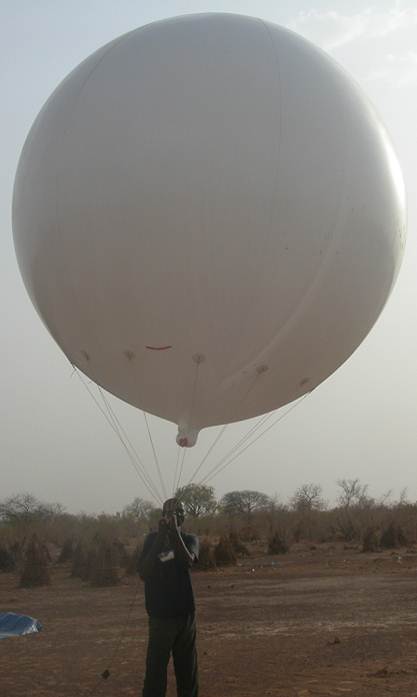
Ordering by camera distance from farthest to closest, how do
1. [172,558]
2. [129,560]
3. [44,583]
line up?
[129,560] < [44,583] < [172,558]

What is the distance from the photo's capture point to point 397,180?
8.80 metres

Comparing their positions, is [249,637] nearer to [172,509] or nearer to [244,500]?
[172,509]

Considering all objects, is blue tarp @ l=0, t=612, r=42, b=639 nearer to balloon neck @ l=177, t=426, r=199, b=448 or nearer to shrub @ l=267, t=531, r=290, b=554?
balloon neck @ l=177, t=426, r=199, b=448

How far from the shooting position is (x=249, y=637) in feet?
37.7

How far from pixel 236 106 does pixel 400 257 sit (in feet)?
8.50

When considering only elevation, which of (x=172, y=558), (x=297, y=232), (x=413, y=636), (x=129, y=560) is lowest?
(x=413, y=636)

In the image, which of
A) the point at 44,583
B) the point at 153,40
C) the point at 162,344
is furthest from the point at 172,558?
the point at 44,583

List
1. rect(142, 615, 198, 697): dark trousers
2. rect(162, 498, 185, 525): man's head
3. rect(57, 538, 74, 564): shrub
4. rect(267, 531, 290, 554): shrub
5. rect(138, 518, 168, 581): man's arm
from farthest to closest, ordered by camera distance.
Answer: rect(267, 531, 290, 554): shrub
rect(57, 538, 74, 564): shrub
rect(162, 498, 185, 525): man's head
rect(138, 518, 168, 581): man's arm
rect(142, 615, 198, 697): dark trousers

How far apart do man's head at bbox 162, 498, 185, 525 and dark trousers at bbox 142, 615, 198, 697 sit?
0.82 metres

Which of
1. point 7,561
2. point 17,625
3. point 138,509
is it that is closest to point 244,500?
point 138,509

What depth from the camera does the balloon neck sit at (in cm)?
855

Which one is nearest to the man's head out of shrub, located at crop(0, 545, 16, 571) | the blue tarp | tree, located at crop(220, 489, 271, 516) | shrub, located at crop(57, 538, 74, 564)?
the blue tarp

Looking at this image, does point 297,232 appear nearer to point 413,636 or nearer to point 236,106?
point 236,106

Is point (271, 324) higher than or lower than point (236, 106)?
lower
